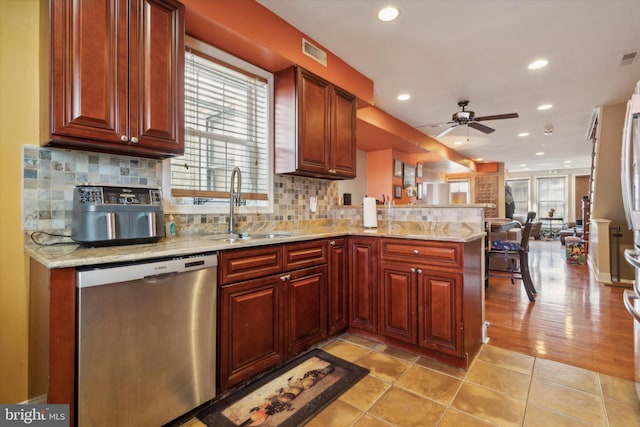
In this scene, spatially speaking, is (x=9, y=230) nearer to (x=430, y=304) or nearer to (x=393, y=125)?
(x=430, y=304)

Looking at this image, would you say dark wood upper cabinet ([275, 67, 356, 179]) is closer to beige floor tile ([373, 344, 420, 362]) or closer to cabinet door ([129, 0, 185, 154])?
cabinet door ([129, 0, 185, 154])

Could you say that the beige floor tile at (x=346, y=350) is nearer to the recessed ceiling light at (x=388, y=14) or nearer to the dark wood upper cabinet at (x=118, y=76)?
the dark wood upper cabinet at (x=118, y=76)

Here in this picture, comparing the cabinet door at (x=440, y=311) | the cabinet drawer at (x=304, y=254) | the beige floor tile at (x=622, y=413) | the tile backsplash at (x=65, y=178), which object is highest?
the tile backsplash at (x=65, y=178)

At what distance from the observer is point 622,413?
1.59 metres

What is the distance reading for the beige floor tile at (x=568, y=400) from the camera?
158 centimetres

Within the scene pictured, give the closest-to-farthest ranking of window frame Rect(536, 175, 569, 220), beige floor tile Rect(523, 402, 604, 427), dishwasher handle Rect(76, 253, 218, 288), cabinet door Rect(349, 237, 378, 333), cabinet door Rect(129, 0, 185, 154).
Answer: dishwasher handle Rect(76, 253, 218, 288), beige floor tile Rect(523, 402, 604, 427), cabinet door Rect(129, 0, 185, 154), cabinet door Rect(349, 237, 378, 333), window frame Rect(536, 175, 569, 220)

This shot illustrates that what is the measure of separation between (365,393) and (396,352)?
608 mm

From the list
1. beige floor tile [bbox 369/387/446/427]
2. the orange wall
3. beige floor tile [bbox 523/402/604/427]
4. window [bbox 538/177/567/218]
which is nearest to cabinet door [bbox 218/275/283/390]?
beige floor tile [bbox 369/387/446/427]

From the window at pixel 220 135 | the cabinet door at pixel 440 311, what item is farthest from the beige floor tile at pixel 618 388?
the window at pixel 220 135

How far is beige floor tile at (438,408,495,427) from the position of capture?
1.52 meters

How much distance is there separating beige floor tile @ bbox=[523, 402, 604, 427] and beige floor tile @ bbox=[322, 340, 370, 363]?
1032 mm

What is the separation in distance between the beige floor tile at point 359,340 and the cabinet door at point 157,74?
6.37 feet

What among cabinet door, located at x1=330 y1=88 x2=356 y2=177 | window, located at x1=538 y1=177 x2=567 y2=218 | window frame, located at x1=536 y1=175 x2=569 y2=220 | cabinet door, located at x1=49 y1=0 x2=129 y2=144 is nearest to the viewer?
cabinet door, located at x1=49 y1=0 x2=129 y2=144

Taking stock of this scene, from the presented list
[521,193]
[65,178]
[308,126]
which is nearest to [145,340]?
[65,178]
